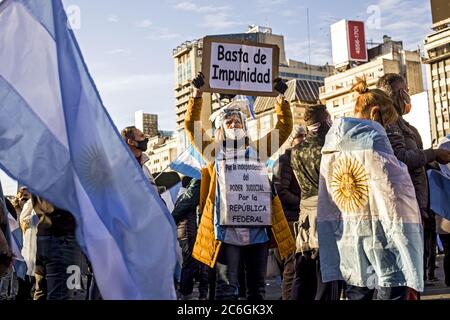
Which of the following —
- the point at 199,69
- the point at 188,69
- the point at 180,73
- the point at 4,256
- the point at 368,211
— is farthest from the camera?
the point at 180,73

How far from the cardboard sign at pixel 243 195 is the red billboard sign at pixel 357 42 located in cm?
9633

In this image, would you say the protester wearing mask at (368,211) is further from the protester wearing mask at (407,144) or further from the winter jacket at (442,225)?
the winter jacket at (442,225)

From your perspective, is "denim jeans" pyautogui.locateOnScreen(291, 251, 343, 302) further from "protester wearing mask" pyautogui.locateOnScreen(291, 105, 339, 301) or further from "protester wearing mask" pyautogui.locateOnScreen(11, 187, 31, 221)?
"protester wearing mask" pyautogui.locateOnScreen(11, 187, 31, 221)

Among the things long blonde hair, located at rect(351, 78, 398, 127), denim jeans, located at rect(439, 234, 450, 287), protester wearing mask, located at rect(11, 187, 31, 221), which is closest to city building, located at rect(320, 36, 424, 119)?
protester wearing mask, located at rect(11, 187, 31, 221)

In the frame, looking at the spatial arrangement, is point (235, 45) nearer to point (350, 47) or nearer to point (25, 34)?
point (25, 34)

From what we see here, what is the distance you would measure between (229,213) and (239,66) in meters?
1.95

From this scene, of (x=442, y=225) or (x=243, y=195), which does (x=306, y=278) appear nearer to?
(x=243, y=195)

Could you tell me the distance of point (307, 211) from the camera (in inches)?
221

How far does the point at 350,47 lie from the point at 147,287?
102m

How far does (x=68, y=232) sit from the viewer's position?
511 centimetres

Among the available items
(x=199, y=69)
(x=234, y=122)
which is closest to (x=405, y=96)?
(x=234, y=122)

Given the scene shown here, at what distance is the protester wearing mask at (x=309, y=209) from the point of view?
18.2 feet
